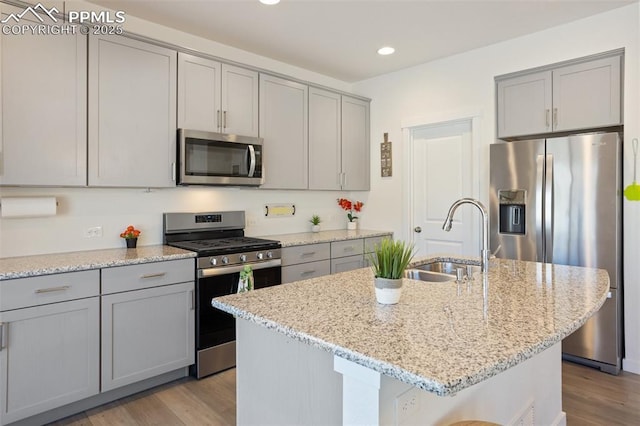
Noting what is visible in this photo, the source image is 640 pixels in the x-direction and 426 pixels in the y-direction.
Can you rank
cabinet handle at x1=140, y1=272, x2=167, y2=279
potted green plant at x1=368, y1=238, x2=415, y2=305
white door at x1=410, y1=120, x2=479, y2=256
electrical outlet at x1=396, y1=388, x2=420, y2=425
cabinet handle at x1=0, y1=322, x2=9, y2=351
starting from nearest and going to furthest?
electrical outlet at x1=396, y1=388, x2=420, y2=425 < potted green plant at x1=368, y1=238, x2=415, y2=305 < cabinet handle at x1=0, y1=322, x2=9, y2=351 < cabinet handle at x1=140, y1=272, x2=167, y2=279 < white door at x1=410, y1=120, x2=479, y2=256

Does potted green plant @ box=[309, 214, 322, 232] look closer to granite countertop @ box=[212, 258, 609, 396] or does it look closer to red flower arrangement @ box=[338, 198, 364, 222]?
red flower arrangement @ box=[338, 198, 364, 222]

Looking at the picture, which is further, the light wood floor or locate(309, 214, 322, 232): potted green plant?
locate(309, 214, 322, 232): potted green plant

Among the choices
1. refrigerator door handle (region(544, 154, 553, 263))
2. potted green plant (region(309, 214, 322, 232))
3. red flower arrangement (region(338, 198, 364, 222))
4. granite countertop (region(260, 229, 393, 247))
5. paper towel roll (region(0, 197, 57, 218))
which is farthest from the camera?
red flower arrangement (region(338, 198, 364, 222))

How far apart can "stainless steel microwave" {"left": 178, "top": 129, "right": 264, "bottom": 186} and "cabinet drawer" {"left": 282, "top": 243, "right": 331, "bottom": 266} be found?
66cm

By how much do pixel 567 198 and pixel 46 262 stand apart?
11.8 feet

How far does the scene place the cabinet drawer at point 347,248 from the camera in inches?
150

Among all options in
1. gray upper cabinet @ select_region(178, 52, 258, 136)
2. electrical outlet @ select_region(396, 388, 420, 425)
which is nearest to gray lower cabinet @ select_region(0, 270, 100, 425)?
gray upper cabinet @ select_region(178, 52, 258, 136)

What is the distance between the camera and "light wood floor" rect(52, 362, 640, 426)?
2.30 meters

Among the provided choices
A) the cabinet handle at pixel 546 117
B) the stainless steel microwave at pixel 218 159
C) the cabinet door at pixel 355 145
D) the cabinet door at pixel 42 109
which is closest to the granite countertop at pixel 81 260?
the cabinet door at pixel 42 109

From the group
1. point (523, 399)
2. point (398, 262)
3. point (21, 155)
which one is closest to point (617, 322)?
point (523, 399)

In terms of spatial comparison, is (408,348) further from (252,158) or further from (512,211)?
(512,211)

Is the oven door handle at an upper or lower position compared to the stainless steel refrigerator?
lower

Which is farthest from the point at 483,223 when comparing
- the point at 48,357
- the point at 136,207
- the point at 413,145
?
the point at 413,145

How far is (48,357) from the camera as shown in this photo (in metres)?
2.19
